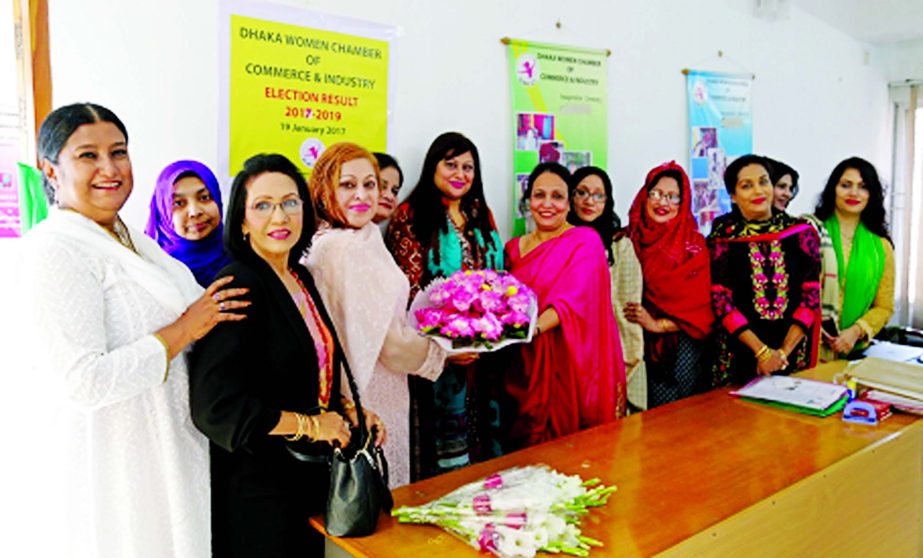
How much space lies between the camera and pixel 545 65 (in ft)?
12.0

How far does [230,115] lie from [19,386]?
4.19 feet

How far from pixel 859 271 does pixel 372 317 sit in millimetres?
2886

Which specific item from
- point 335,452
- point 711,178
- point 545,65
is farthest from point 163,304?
point 711,178

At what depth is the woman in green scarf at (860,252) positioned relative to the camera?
3.89 meters

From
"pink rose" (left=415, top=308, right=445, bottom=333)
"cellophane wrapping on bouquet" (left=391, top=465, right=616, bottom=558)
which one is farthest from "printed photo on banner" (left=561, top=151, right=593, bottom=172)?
"cellophane wrapping on bouquet" (left=391, top=465, right=616, bottom=558)

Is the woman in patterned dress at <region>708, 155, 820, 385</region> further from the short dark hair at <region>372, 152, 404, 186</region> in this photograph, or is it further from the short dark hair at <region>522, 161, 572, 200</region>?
the short dark hair at <region>372, 152, 404, 186</region>

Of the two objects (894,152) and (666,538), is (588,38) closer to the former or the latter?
(666,538)

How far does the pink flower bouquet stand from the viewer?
8.01ft

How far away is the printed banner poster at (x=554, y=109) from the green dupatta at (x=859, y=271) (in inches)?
55.1

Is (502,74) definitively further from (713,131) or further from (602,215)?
(713,131)

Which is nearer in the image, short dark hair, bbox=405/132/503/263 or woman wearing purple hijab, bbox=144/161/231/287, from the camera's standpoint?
woman wearing purple hijab, bbox=144/161/231/287

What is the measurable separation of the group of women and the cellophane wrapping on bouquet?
0.30 m

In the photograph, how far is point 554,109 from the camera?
3729 millimetres

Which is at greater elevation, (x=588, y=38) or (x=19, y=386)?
(x=588, y=38)
